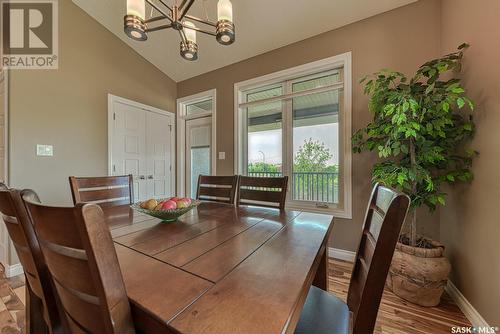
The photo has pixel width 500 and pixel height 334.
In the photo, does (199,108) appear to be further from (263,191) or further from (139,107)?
(263,191)

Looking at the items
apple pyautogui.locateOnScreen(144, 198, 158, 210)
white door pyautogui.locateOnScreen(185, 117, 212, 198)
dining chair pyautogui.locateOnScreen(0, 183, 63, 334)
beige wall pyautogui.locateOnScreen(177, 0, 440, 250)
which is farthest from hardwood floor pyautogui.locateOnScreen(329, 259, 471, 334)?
white door pyautogui.locateOnScreen(185, 117, 212, 198)

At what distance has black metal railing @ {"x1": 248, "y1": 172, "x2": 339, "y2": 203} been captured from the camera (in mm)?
2492

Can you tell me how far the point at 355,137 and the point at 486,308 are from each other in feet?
4.71

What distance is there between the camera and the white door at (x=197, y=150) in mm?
3547

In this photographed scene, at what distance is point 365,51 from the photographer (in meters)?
2.23

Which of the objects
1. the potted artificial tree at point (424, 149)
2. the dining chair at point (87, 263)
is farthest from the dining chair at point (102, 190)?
the potted artificial tree at point (424, 149)

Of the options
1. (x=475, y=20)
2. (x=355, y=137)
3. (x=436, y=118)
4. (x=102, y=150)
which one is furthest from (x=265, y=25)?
(x=102, y=150)

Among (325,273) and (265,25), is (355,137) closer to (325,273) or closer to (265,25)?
(325,273)

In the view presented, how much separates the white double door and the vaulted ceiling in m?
0.94

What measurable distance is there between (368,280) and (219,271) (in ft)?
1.54

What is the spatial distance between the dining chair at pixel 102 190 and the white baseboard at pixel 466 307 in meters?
2.65

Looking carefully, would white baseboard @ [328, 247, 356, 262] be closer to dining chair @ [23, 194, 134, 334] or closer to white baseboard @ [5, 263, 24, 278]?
dining chair @ [23, 194, 134, 334]

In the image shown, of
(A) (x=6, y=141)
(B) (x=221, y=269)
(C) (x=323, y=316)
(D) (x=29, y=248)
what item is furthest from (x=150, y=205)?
(A) (x=6, y=141)

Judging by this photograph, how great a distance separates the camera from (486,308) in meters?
1.32
